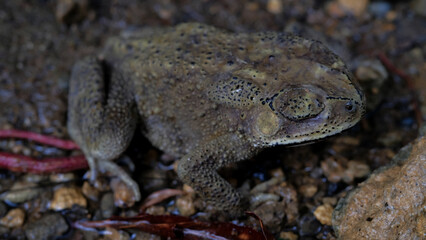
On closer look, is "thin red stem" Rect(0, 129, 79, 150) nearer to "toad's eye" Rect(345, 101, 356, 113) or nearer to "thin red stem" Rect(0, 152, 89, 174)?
"thin red stem" Rect(0, 152, 89, 174)

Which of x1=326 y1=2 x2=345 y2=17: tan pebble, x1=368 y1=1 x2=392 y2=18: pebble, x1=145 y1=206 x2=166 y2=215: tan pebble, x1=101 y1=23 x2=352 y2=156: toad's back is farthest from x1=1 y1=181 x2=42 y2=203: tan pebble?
x1=368 y1=1 x2=392 y2=18: pebble

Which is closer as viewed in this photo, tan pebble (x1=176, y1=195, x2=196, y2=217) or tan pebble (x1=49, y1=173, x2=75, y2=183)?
tan pebble (x1=176, y1=195, x2=196, y2=217)

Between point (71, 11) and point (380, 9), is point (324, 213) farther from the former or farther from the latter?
point (71, 11)

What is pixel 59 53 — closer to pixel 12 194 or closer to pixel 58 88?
pixel 58 88

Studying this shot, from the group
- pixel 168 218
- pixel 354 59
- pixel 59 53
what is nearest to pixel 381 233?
pixel 168 218

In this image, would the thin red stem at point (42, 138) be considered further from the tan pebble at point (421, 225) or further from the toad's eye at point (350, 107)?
the tan pebble at point (421, 225)

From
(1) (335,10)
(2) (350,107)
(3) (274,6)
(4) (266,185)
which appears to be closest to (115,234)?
(4) (266,185)
